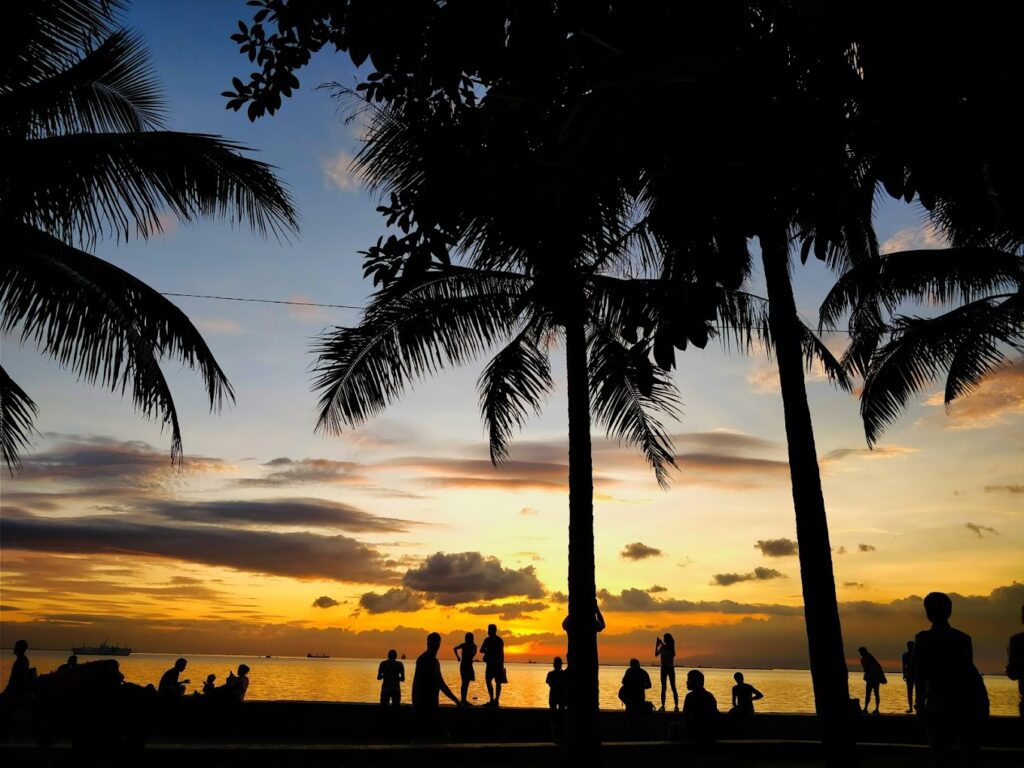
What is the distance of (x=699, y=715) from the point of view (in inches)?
460

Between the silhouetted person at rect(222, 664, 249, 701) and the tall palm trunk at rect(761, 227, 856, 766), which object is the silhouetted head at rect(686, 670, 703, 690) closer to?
the tall palm trunk at rect(761, 227, 856, 766)

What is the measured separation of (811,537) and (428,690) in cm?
539

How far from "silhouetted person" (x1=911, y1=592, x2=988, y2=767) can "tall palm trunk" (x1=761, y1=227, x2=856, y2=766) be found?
1297 mm

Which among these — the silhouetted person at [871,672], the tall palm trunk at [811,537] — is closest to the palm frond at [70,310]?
the tall palm trunk at [811,537]

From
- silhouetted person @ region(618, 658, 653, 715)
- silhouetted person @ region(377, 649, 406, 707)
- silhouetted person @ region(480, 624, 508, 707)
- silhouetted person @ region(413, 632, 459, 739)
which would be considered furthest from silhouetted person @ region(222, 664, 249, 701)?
silhouetted person @ region(618, 658, 653, 715)

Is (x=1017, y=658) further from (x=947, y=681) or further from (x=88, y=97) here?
(x=88, y=97)

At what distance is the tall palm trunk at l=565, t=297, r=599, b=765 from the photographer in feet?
35.5

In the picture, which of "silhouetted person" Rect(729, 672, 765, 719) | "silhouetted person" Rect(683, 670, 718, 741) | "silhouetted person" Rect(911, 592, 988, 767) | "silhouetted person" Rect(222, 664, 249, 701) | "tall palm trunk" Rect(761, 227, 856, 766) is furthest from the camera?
"silhouetted person" Rect(222, 664, 249, 701)

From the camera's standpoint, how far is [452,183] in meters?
5.95

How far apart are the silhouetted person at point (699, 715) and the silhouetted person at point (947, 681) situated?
428 cm

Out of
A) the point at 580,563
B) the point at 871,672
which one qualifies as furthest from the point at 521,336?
the point at 871,672

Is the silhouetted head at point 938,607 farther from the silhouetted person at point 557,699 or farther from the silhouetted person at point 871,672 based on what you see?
the silhouetted person at point 871,672

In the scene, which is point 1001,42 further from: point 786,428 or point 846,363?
point 846,363

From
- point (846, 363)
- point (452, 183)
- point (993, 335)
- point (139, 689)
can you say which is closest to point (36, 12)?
point (452, 183)
